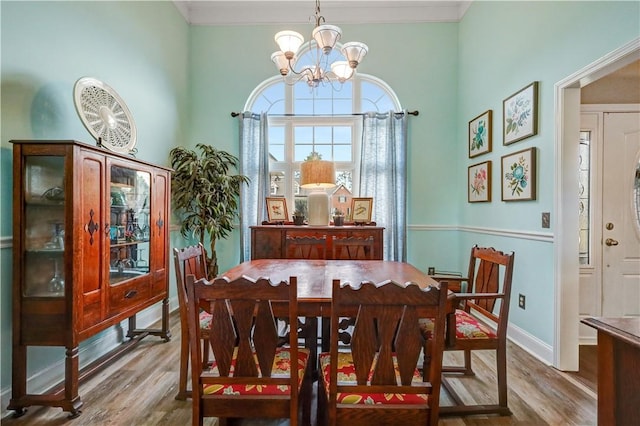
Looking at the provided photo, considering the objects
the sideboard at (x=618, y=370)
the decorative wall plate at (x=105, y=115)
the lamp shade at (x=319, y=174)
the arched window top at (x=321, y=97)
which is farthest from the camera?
the arched window top at (x=321, y=97)

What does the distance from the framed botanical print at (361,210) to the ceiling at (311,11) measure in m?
2.34

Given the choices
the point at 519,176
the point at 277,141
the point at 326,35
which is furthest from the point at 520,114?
the point at 277,141

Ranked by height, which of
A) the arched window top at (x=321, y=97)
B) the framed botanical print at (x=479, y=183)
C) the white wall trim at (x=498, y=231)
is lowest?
the white wall trim at (x=498, y=231)

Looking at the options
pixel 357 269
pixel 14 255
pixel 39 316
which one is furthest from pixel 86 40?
pixel 357 269

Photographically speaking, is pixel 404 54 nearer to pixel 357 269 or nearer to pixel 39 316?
pixel 357 269

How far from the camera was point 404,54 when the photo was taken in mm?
4191

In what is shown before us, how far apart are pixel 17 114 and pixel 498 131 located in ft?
12.7

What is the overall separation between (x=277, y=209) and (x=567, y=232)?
282cm

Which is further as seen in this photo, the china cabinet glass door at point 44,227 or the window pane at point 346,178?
the window pane at point 346,178

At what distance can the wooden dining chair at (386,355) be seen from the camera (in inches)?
45.5

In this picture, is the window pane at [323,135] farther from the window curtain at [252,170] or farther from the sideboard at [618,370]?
the sideboard at [618,370]

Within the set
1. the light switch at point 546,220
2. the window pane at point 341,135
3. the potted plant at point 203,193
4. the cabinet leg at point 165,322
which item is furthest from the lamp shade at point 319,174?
the light switch at point 546,220

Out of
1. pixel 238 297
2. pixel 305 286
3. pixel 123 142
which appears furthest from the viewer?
pixel 123 142

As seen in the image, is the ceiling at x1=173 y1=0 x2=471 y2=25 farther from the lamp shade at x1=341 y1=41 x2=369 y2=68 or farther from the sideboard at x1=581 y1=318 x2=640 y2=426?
the sideboard at x1=581 y1=318 x2=640 y2=426
